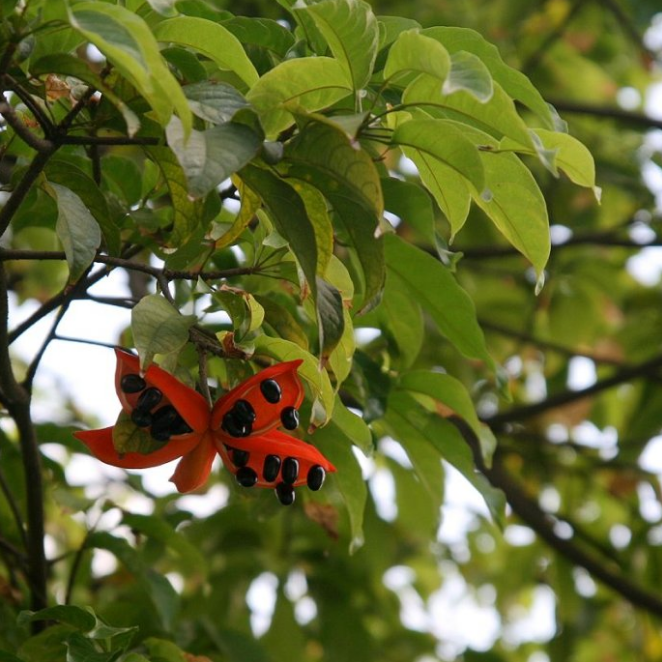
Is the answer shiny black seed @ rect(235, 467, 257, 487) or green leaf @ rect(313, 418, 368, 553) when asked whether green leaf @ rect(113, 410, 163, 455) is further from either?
green leaf @ rect(313, 418, 368, 553)

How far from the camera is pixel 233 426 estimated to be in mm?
1021

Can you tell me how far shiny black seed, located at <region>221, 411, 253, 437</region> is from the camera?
1.02 m

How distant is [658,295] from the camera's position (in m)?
3.55

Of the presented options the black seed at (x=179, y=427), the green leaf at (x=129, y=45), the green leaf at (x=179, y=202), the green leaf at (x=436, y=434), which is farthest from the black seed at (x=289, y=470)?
the green leaf at (x=436, y=434)

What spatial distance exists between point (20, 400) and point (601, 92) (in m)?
2.76

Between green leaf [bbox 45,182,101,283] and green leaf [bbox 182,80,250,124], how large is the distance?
0.17m

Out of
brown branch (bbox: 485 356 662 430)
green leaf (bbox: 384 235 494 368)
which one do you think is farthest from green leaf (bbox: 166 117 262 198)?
brown branch (bbox: 485 356 662 430)

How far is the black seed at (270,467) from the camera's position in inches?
42.2

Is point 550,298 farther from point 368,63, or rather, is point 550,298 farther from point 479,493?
point 368,63

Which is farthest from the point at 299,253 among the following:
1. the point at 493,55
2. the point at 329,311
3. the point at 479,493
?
the point at 479,493

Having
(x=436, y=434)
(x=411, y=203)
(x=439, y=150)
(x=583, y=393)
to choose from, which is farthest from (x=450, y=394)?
(x=583, y=393)

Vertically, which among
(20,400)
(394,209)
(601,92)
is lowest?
(601,92)

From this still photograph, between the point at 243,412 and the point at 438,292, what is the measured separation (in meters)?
0.49

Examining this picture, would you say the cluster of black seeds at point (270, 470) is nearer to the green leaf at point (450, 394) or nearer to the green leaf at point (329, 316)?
the green leaf at point (329, 316)
